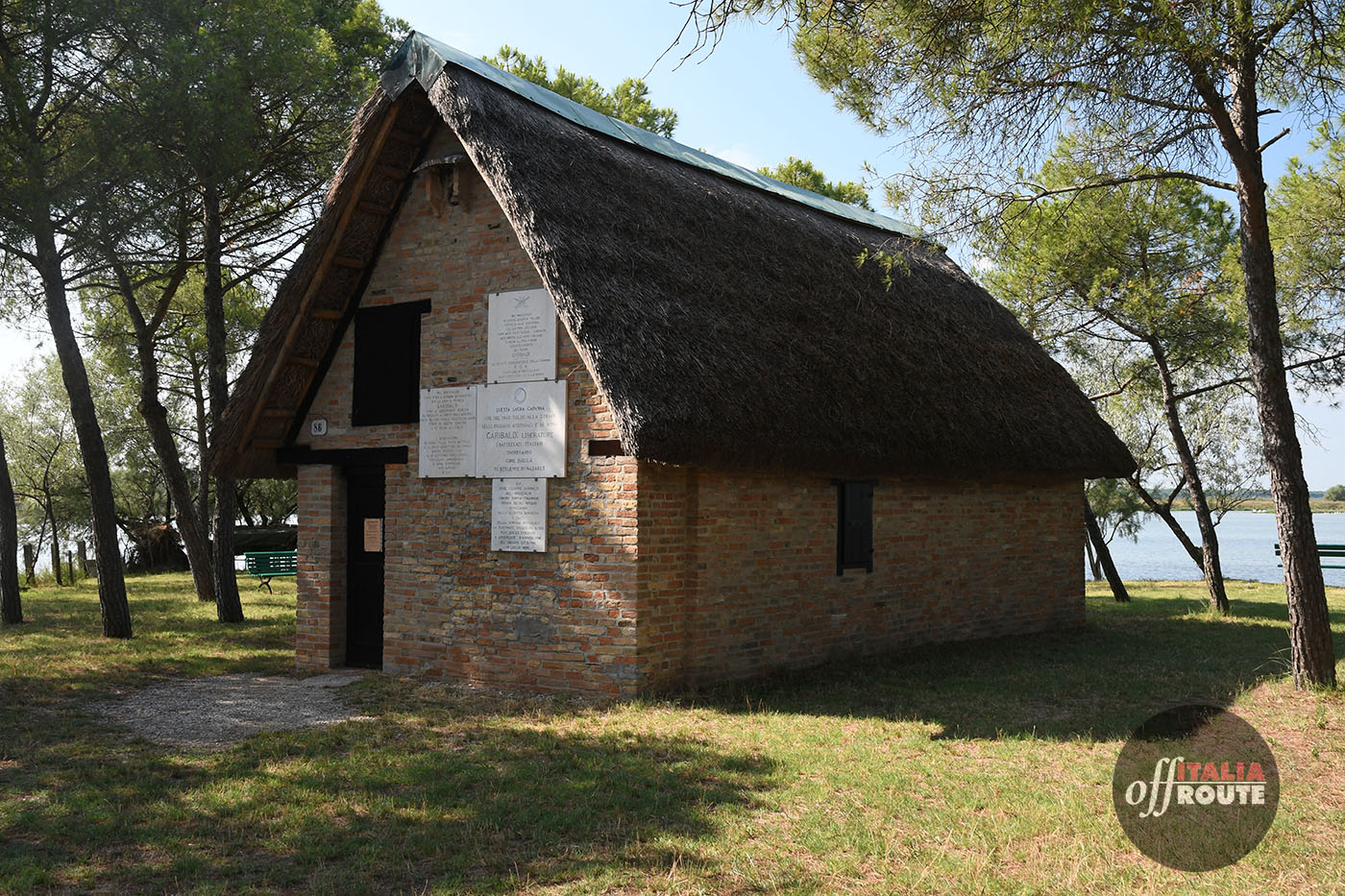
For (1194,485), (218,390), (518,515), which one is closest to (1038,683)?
(518,515)

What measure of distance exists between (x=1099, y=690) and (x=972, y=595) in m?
3.71

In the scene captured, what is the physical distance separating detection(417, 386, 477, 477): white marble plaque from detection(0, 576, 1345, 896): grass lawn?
6.83 ft

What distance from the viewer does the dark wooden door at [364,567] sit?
35.9ft

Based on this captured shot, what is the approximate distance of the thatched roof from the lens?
8.74 m

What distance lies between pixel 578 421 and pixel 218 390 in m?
8.38

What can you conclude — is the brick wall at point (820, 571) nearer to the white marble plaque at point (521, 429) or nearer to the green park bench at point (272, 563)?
the white marble plaque at point (521, 429)

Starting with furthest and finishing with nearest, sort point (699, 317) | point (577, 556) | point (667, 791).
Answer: point (699, 317) < point (577, 556) < point (667, 791)

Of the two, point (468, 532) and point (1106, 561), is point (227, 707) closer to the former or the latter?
point (468, 532)

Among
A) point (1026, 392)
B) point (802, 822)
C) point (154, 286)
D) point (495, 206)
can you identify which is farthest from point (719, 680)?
point (154, 286)

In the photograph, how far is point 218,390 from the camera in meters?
15.1

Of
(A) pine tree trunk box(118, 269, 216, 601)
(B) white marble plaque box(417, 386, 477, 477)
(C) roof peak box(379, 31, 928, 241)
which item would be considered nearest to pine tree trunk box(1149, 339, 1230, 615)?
(C) roof peak box(379, 31, 928, 241)

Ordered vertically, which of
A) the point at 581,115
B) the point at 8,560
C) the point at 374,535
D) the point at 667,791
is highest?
the point at 581,115

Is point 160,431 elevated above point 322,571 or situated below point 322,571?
above

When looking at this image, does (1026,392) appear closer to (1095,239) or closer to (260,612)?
(1095,239)
